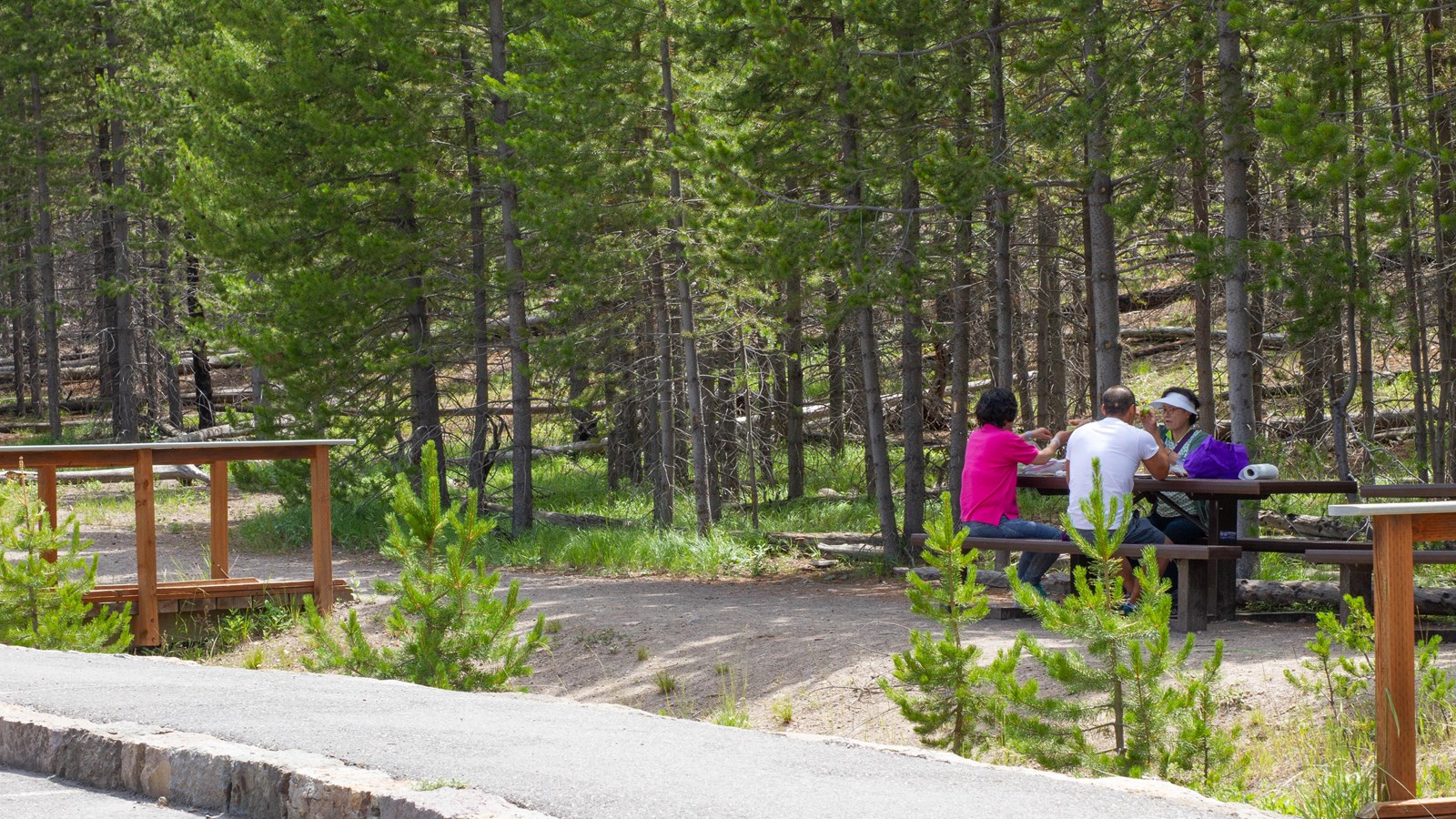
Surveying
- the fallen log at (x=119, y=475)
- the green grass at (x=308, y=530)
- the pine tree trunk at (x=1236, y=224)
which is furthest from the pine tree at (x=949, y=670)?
the fallen log at (x=119, y=475)

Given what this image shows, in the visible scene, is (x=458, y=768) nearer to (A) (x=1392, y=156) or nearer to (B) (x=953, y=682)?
(B) (x=953, y=682)

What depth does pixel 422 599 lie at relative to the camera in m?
7.31

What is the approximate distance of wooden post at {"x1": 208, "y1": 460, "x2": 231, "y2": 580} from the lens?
1170 centimetres

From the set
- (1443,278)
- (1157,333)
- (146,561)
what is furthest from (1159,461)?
(1157,333)

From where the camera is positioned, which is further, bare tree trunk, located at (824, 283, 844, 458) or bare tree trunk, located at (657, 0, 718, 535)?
bare tree trunk, located at (824, 283, 844, 458)

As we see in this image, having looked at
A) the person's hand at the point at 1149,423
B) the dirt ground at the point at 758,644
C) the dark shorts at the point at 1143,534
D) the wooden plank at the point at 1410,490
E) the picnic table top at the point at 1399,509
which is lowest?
the dirt ground at the point at 758,644

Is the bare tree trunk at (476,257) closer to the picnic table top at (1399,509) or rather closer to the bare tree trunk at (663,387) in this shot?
the bare tree trunk at (663,387)

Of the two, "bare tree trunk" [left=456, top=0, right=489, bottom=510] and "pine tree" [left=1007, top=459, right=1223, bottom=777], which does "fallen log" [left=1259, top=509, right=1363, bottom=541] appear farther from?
"bare tree trunk" [left=456, top=0, right=489, bottom=510]

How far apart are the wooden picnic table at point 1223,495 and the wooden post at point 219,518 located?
672 centimetres

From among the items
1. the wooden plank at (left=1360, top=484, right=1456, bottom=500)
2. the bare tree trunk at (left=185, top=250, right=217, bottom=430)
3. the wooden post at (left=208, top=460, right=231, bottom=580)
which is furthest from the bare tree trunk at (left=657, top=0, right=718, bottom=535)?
the bare tree trunk at (left=185, top=250, right=217, bottom=430)

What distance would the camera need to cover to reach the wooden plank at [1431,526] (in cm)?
428

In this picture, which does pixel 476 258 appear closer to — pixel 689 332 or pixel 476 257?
pixel 476 257

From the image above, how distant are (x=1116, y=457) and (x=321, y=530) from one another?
6.41m

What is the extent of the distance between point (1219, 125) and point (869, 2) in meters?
3.46
